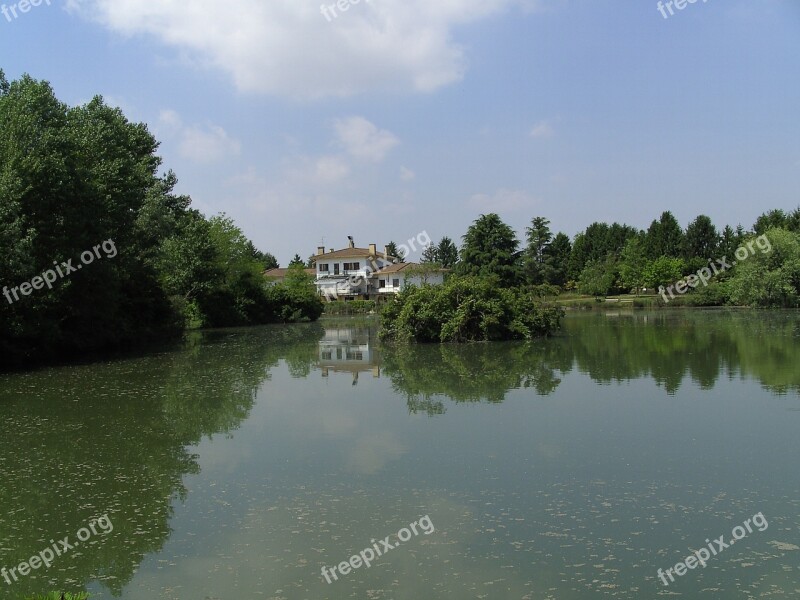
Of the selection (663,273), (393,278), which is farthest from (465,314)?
(393,278)

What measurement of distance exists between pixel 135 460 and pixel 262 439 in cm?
194

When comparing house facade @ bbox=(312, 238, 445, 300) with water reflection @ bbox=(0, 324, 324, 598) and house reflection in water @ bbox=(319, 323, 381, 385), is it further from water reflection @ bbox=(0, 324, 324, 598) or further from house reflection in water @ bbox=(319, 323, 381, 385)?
water reflection @ bbox=(0, 324, 324, 598)

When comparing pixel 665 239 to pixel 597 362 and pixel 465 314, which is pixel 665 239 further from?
pixel 597 362

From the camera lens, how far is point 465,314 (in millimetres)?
27156

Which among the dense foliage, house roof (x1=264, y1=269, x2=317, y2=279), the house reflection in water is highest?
house roof (x1=264, y1=269, x2=317, y2=279)

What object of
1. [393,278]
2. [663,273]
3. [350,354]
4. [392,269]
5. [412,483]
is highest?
[392,269]
